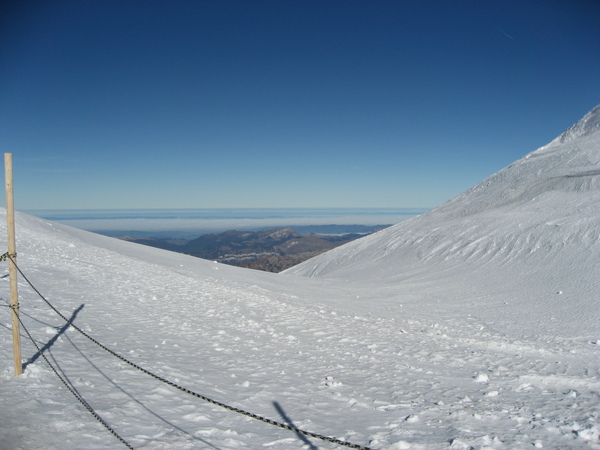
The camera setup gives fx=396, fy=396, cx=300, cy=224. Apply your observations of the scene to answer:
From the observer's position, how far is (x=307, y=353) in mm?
10000

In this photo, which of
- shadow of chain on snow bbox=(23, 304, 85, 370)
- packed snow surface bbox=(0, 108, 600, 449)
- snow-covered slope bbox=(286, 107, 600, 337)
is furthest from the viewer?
snow-covered slope bbox=(286, 107, 600, 337)

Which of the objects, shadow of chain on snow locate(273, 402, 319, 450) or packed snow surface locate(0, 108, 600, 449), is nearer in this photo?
shadow of chain on snow locate(273, 402, 319, 450)

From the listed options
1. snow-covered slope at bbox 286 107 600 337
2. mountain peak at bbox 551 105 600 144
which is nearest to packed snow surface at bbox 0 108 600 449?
snow-covered slope at bbox 286 107 600 337

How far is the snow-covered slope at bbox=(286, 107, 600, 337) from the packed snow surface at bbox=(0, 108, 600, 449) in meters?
0.16

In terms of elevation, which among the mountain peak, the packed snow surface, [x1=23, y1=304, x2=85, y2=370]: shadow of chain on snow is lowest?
the packed snow surface

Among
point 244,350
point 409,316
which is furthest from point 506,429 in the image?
point 409,316

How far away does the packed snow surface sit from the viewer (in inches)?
232

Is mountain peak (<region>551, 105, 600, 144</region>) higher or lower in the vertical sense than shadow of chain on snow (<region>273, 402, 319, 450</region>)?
higher

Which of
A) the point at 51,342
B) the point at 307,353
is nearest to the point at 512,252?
the point at 307,353

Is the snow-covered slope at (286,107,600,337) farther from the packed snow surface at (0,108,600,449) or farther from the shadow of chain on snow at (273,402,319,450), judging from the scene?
the shadow of chain on snow at (273,402,319,450)

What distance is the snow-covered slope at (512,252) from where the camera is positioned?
1642 cm

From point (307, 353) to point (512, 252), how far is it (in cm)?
1914

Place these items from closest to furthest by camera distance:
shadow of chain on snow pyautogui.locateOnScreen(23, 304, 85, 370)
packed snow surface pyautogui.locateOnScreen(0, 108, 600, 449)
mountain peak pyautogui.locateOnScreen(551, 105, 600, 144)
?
packed snow surface pyautogui.locateOnScreen(0, 108, 600, 449), shadow of chain on snow pyautogui.locateOnScreen(23, 304, 85, 370), mountain peak pyautogui.locateOnScreen(551, 105, 600, 144)

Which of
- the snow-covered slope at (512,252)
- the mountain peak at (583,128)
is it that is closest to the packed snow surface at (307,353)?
the snow-covered slope at (512,252)
